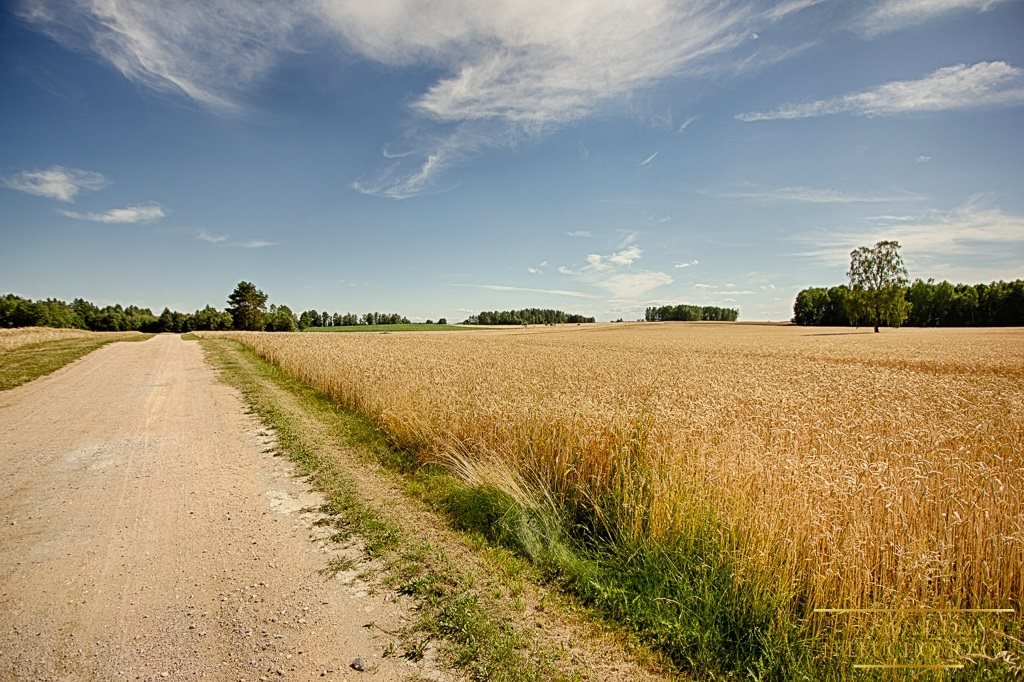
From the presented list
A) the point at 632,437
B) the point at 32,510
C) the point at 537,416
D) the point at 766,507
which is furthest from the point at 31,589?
the point at 766,507

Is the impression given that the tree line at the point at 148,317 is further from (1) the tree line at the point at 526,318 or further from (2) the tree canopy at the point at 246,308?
(1) the tree line at the point at 526,318

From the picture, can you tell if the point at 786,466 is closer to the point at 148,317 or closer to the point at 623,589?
the point at 623,589

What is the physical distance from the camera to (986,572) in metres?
3.86

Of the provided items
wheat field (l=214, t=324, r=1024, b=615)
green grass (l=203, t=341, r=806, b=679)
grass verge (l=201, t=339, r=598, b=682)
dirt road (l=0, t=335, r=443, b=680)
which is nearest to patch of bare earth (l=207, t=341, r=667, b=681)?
grass verge (l=201, t=339, r=598, b=682)

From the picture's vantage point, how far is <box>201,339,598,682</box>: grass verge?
3.53 metres

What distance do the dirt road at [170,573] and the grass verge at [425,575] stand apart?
283mm

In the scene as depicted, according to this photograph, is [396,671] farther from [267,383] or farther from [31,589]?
[267,383]

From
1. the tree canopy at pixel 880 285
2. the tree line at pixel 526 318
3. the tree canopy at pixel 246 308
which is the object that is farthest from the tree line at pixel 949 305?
the tree canopy at pixel 246 308

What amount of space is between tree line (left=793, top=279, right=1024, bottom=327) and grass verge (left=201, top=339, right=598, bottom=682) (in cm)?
8587

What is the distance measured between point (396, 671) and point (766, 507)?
368 centimetres

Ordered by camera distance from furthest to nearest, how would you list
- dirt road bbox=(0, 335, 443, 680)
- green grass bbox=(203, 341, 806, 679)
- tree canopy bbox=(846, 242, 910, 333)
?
1. tree canopy bbox=(846, 242, 910, 333)
2. green grass bbox=(203, 341, 806, 679)
3. dirt road bbox=(0, 335, 443, 680)

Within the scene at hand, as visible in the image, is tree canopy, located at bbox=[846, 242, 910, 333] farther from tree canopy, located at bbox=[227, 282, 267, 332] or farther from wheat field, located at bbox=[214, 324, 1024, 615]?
tree canopy, located at bbox=[227, 282, 267, 332]

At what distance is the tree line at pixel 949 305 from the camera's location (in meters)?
76.7

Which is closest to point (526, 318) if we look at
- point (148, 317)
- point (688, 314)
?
point (688, 314)
